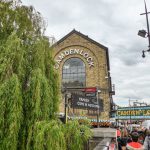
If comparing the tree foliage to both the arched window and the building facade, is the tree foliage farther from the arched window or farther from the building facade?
the arched window

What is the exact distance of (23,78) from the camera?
6715 millimetres

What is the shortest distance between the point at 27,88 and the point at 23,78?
0.90 feet

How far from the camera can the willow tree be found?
600 cm

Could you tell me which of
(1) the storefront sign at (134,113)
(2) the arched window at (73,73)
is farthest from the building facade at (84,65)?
(1) the storefront sign at (134,113)

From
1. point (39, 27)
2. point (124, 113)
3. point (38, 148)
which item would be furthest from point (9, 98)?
point (124, 113)

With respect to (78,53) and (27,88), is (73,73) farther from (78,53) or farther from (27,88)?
(27,88)

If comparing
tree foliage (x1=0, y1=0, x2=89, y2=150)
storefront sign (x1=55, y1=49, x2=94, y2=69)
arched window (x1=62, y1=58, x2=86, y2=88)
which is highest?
storefront sign (x1=55, y1=49, x2=94, y2=69)

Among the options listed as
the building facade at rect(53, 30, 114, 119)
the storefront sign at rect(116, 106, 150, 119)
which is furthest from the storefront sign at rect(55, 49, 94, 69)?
the storefront sign at rect(116, 106, 150, 119)

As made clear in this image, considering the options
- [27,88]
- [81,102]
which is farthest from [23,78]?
[81,102]

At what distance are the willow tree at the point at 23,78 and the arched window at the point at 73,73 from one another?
89.7 ft

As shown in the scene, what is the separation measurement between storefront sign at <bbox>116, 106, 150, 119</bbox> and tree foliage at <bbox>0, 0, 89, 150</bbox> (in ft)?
85.4

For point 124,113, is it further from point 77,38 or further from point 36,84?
point 36,84

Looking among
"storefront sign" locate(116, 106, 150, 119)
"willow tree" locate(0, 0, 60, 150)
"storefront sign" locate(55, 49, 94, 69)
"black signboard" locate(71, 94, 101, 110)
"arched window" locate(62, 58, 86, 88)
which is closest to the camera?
"willow tree" locate(0, 0, 60, 150)

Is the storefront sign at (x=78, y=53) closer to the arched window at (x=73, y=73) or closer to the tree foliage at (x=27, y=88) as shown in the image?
the arched window at (x=73, y=73)
